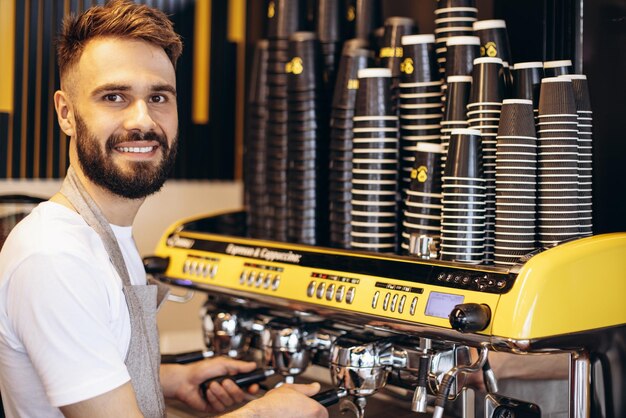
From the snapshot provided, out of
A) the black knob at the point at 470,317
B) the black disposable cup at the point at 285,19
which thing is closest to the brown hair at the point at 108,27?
the black disposable cup at the point at 285,19

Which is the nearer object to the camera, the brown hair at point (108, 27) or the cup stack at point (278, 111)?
the brown hair at point (108, 27)

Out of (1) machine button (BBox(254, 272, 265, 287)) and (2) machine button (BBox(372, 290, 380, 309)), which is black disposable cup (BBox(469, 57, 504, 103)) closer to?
(2) machine button (BBox(372, 290, 380, 309))

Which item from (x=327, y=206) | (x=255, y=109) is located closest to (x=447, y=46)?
(x=327, y=206)

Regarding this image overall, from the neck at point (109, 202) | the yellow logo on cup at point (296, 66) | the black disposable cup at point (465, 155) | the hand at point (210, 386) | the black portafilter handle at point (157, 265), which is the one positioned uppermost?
the yellow logo on cup at point (296, 66)

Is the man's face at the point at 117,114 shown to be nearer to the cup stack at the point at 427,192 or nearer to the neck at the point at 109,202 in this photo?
the neck at the point at 109,202

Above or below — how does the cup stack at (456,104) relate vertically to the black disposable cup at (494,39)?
below

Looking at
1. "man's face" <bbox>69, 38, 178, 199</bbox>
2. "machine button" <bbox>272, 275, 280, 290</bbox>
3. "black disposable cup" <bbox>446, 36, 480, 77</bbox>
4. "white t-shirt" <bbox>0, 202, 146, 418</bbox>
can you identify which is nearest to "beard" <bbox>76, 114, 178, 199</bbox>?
"man's face" <bbox>69, 38, 178, 199</bbox>

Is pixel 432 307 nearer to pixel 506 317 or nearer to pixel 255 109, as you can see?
pixel 506 317

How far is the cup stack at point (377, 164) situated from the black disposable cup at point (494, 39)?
23 centimetres

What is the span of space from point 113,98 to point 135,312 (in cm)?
40

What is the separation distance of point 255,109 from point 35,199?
657mm

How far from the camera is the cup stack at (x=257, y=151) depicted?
236 cm

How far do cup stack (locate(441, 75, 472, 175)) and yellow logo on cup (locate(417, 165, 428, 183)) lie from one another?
0.04 metres

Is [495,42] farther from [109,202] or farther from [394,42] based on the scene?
[109,202]
